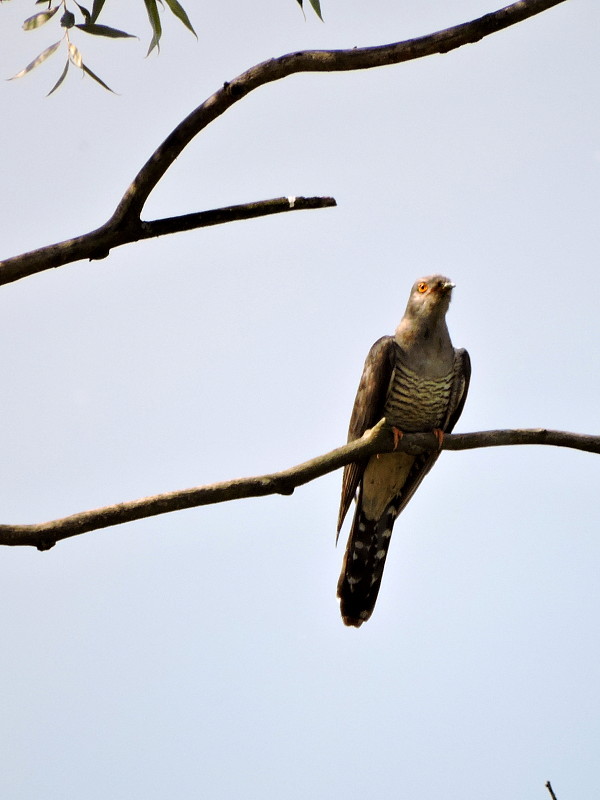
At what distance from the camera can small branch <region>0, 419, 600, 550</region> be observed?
3.16 metres

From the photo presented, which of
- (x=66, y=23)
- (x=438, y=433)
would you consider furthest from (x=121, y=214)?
(x=438, y=433)

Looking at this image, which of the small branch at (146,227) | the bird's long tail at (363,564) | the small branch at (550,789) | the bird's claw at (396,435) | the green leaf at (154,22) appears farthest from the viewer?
the bird's long tail at (363,564)

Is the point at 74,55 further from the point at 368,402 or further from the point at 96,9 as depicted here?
the point at 368,402

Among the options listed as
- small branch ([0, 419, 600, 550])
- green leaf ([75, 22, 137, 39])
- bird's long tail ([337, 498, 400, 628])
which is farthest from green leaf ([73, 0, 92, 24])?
bird's long tail ([337, 498, 400, 628])

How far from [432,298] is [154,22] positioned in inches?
120

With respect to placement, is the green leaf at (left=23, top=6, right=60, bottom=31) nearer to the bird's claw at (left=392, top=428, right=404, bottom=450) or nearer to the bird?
the bird's claw at (left=392, top=428, right=404, bottom=450)

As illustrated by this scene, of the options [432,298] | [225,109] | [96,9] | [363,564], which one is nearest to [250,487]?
[225,109]

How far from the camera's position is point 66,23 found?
3.39 m

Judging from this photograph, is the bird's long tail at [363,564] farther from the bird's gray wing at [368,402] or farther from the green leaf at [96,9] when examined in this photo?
the green leaf at [96,9]

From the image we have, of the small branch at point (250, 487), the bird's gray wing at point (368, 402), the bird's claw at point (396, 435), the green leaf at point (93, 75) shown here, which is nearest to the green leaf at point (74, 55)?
the green leaf at point (93, 75)

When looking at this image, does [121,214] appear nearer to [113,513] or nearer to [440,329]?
[113,513]

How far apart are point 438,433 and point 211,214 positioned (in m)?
2.81

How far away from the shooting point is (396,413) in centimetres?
604

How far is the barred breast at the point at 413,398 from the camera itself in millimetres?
5957
